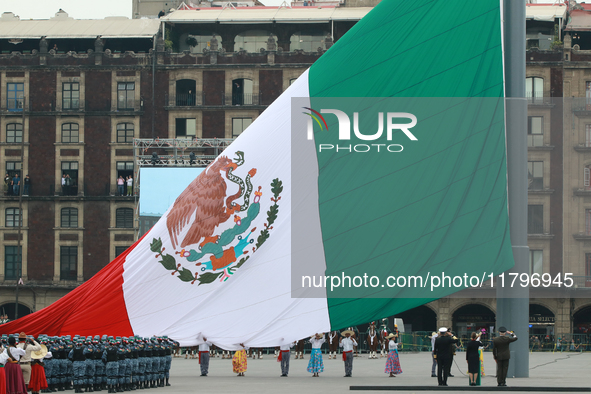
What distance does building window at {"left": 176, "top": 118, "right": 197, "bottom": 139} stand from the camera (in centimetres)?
7694

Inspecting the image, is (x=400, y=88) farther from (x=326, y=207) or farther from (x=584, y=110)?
(x=584, y=110)

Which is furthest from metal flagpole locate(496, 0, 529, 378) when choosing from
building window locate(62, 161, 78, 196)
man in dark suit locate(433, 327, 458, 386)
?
building window locate(62, 161, 78, 196)

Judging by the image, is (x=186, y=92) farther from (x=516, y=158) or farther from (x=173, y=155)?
(x=516, y=158)

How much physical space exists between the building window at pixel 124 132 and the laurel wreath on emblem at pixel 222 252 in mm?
57659

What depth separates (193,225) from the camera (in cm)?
2077

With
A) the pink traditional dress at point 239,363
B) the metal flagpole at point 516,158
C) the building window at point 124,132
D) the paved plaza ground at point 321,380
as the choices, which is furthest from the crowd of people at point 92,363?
the building window at point 124,132

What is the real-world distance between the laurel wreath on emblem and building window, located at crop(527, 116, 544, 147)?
52.2 metres

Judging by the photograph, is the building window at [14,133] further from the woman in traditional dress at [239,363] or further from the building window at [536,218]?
the woman in traditional dress at [239,363]

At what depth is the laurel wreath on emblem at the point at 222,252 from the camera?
66.4 ft

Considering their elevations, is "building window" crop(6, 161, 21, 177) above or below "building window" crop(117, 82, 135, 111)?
below

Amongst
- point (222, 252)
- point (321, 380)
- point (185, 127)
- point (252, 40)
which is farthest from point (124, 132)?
point (222, 252)

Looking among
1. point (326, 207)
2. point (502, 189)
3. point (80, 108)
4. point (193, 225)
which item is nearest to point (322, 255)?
point (326, 207)

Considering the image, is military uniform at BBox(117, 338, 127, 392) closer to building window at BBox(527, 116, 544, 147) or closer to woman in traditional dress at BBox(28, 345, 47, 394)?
woman in traditional dress at BBox(28, 345, 47, 394)

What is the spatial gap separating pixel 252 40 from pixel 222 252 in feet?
205
